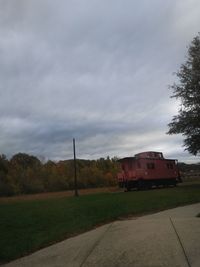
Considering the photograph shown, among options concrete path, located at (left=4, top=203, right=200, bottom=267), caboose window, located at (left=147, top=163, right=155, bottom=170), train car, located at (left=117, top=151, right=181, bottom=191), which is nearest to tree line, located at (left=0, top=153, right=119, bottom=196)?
train car, located at (left=117, top=151, right=181, bottom=191)

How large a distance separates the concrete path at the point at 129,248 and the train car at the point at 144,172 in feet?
90.9

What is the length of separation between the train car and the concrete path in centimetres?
2772

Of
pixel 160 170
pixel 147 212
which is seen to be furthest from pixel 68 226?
pixel 160 170

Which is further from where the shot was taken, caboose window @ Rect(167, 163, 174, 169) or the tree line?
the tree line

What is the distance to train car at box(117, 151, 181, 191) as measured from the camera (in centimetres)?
4128

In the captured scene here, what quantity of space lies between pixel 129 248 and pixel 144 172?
103 ft

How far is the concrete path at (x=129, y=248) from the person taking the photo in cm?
906

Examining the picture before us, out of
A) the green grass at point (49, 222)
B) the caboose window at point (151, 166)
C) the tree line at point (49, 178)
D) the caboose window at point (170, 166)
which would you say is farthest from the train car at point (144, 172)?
the tree line at point (49, 178)

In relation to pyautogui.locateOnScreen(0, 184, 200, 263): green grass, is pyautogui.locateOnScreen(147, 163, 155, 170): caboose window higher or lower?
higher

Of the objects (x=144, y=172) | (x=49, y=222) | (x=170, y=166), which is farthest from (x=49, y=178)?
(x=49, y=222)

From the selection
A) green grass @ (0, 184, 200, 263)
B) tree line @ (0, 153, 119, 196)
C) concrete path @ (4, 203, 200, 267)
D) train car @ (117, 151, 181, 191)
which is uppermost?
tree line @ (0, 153, 119, 196)

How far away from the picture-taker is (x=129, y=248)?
10.2m

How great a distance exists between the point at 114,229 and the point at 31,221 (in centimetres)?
386

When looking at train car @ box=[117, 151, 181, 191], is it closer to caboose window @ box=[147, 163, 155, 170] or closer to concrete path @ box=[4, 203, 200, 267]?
caboose window @ box=[147, 163, 155, 170]
